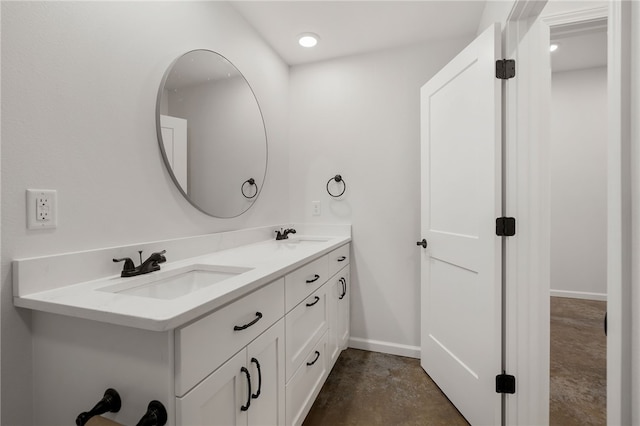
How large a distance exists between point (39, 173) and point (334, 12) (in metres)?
1.83

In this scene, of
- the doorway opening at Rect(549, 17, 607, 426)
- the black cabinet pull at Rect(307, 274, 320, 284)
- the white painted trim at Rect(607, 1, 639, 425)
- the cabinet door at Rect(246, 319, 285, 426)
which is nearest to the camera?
the white painted trim at Rect(607, 1, 639, 425)

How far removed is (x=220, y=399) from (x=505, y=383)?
1365mm

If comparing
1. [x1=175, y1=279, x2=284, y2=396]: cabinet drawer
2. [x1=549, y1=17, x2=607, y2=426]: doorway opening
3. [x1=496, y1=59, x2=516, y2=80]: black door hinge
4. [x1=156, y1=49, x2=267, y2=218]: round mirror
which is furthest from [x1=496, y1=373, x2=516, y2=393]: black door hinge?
[x1=549, y1=17, x2=607, y2=426]: doorway opening

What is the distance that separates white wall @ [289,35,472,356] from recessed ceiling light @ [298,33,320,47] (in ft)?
0.88

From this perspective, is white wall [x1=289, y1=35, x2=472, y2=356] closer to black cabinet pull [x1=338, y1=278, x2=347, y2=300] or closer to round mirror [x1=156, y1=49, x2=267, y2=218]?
black cabinet pull [x1=338, y1=278, x2=347, y2=300]

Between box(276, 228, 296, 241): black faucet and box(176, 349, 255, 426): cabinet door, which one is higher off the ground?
box(276, 228, 296, 241): black faucet

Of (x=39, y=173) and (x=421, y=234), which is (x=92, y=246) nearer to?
(x=39, y=173)

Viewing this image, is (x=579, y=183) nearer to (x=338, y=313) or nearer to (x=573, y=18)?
(x=573, y=18)

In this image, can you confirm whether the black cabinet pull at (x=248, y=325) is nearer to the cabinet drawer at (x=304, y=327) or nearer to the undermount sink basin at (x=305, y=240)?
the cabinet drawer at (x=304, y=327)

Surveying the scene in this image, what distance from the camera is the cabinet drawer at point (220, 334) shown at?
688 millimetres

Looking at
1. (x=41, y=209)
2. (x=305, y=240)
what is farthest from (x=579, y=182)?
(x=41, y=209)

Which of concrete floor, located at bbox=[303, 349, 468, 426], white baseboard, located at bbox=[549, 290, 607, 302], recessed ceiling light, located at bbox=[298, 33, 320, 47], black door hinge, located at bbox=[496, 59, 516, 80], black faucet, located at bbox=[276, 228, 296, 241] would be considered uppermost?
recessed ceiling light, located at bbox=[298, 33, 320, 47]

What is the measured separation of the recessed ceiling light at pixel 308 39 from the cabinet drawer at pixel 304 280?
1.65 m

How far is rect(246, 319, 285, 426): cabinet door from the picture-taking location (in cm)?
98
